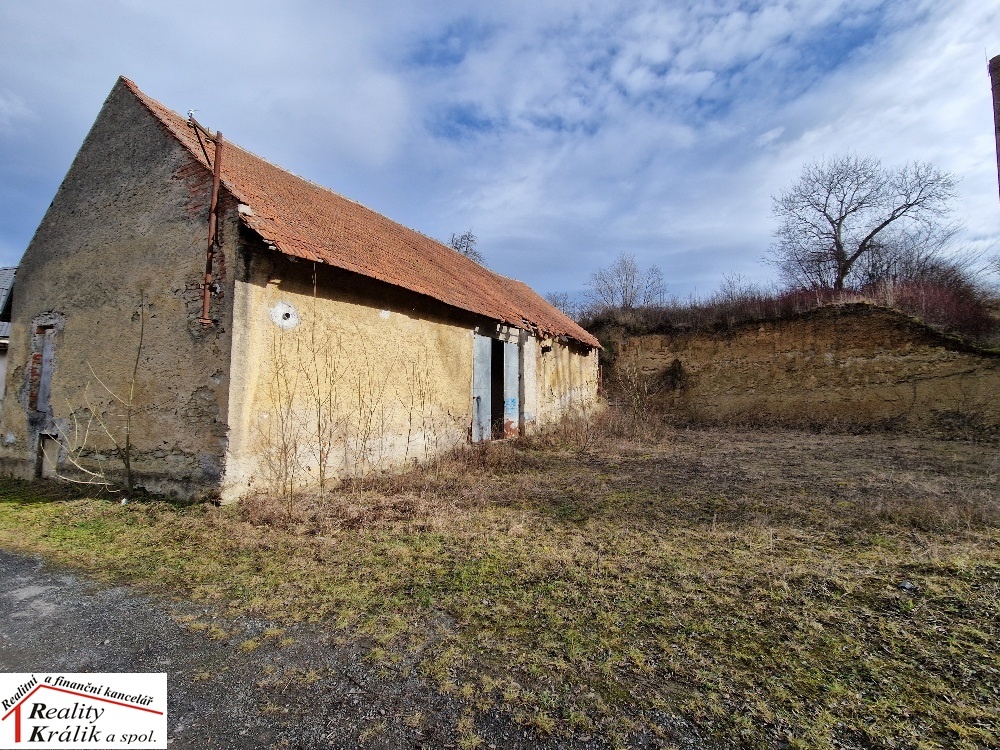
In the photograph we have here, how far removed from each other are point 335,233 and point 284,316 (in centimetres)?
259

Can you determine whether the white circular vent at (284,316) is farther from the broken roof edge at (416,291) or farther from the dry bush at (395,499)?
the dry bush at (395,499)

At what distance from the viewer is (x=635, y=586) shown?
139 inches

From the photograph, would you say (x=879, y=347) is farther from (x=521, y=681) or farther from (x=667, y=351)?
(x=521, y=681)

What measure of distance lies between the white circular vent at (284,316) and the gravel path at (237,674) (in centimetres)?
337

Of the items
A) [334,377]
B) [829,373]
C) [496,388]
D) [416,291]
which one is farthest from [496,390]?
[829,373]

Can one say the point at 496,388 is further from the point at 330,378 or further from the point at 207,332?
the point at 207,332

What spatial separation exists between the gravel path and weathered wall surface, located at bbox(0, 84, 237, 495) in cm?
245

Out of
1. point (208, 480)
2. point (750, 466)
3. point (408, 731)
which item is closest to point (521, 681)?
point (408, 731)

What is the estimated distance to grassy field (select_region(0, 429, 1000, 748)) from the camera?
225 cm

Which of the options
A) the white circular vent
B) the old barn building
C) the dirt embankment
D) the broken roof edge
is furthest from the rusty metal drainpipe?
the dirt embankment

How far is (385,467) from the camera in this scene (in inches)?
297

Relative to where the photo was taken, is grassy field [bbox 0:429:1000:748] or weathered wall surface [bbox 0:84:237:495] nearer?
grassy field [bbox 0:429:1000:748]

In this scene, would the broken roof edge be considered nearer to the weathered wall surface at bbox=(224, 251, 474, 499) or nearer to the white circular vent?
the weathered wall surface at bbox=(224, 251, 474, 499)

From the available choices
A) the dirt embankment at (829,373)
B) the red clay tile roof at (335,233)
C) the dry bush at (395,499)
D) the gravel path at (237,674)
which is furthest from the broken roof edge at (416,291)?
the dirt embankment at (829,373)
